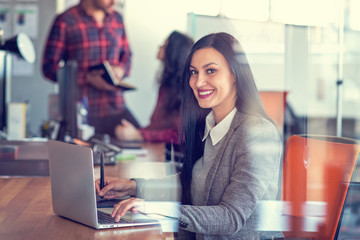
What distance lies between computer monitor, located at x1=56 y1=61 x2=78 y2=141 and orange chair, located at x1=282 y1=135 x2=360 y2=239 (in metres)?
1.10

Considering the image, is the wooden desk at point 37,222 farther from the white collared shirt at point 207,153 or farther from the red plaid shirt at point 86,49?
the red plaid shirt at point 86,49

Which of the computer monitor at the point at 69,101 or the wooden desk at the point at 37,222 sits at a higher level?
the computer monitor at the point at 69,101

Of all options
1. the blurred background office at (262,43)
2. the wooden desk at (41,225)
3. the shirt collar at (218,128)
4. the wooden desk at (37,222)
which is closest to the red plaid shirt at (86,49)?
the blurred background office at (262,43)

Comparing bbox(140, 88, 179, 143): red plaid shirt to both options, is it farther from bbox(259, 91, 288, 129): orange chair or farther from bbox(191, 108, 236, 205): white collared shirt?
bbox(191, 108, 236, 205): white collared shirt

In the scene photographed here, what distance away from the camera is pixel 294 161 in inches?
60.1

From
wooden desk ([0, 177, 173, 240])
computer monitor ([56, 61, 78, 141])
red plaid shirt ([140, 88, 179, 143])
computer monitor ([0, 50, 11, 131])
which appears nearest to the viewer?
wooden desk ([0, 177, 173, 240])

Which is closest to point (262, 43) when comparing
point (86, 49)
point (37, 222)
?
point (37, 222)

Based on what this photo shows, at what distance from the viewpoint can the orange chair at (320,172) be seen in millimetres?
1293

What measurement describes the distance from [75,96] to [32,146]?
305 mm

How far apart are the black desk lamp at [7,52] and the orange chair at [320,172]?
4.76 ft

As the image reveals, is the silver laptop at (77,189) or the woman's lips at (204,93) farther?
the woman's lips at (204,93)

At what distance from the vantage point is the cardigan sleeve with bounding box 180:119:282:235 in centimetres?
110

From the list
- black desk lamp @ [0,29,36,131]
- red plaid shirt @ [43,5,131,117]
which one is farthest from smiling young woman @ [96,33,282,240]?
red plaid shirt @ [43,5,131,117]

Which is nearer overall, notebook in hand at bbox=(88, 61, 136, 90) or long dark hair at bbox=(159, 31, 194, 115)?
long dark hair at bbox=(159, 31, 194, 115)
